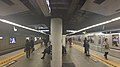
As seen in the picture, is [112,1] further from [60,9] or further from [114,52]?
[114,52]

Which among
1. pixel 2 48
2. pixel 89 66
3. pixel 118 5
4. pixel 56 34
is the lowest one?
pixel 89 66

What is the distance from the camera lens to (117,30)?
1369 cm

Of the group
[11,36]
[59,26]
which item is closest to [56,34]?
[59,26]

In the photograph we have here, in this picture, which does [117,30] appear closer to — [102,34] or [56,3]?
[102,34]

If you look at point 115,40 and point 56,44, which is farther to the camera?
point 115,40

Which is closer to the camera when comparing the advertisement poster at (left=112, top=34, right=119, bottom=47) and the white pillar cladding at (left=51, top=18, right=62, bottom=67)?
the white pillar cladding at (left=51, top=18, right=62, bottom=67)

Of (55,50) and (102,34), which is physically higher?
(102,34)

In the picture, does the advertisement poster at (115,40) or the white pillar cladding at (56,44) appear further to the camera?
the advertisement poster at (115,40)

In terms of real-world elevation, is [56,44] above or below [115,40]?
below

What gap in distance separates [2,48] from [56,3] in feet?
28.8

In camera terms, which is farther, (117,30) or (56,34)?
(117,30)

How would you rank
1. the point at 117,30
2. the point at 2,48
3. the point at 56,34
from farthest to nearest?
1. the point at 2,48
2. the point at 117,30
3. the point at 56,34

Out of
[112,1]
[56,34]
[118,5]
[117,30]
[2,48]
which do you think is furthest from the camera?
[2,48]

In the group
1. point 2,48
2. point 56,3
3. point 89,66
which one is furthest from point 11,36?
point 56,3
